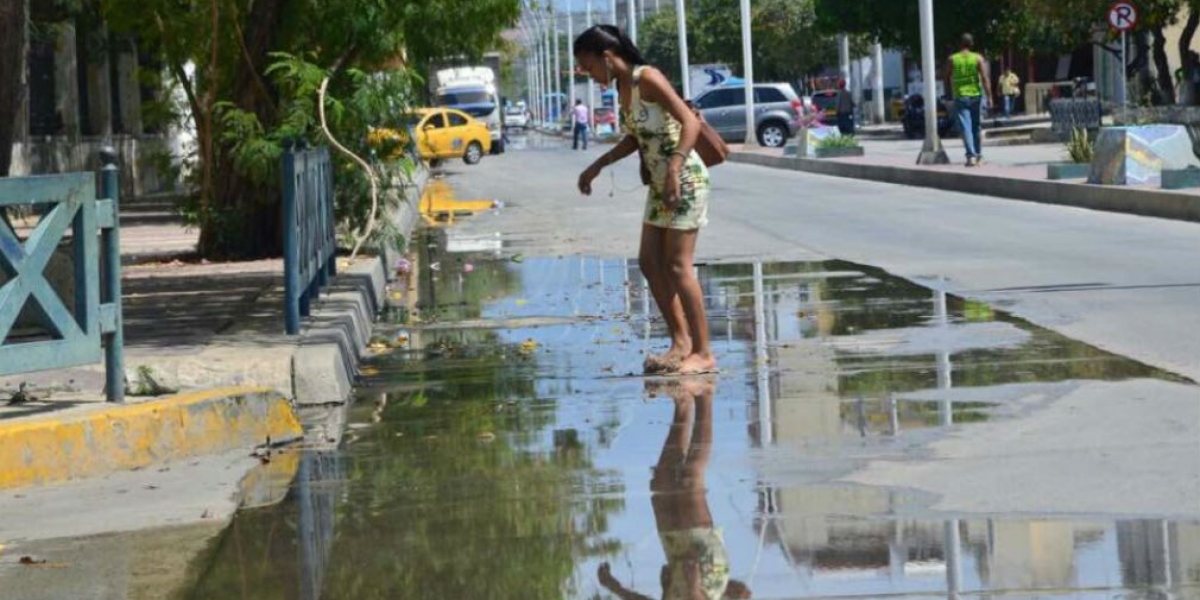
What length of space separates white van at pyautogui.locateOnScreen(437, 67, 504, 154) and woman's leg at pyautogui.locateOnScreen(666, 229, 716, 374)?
57268 millimetres

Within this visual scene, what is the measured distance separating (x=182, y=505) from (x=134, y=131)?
3664 cm

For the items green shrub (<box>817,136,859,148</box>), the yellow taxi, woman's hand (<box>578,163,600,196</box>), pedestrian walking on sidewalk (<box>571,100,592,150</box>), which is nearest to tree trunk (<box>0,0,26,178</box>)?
woman's hand (<box>578,163,600,196</box>)

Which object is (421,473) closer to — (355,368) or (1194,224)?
(355,368)

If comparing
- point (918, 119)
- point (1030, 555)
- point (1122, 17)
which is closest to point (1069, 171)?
point (1122, 17)

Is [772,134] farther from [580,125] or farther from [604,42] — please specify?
[604,42]

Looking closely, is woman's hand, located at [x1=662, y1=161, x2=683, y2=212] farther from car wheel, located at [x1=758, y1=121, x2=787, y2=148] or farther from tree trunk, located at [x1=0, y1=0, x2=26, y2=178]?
car wheel, located at [x1=758, y1=121, x2=787, y2=148]

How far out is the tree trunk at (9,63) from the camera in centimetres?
1164

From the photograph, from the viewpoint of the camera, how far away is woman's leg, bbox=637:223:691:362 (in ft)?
35.5

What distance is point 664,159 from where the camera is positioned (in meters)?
10.6

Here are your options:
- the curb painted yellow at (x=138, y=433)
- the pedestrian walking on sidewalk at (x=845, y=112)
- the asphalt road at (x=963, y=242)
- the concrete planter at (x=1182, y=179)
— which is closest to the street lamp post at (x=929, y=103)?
the asphalt road at (x=963, y=242)

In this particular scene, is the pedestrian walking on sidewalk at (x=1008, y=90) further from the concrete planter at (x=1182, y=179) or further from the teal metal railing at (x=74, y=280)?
the teal metal railing at (x=74, y=280)

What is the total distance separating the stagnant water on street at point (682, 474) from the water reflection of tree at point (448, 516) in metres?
0.02

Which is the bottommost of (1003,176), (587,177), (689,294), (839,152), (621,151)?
(689,294)

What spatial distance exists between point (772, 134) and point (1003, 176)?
96.8ft
